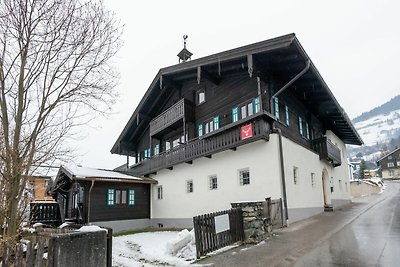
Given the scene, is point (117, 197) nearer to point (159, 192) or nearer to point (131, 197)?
point (131, 197)

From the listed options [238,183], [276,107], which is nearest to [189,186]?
[238,183]

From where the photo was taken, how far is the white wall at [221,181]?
1386cm

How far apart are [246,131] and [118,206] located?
10320 mm

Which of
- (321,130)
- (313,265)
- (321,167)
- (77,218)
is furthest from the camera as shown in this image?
(321,130)

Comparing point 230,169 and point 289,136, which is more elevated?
point 289,136

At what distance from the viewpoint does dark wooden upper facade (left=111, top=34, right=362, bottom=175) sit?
47.4 ft

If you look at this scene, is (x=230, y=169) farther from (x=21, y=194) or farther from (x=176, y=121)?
(x=21, y=194)

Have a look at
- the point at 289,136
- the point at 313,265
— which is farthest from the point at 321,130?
the point at 313,265

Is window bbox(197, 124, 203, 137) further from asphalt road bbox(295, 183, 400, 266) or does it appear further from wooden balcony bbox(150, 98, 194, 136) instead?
asphalt road bbox(295, 183, 400, 266)

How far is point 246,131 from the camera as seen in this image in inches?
561

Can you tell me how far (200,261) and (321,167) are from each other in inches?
553

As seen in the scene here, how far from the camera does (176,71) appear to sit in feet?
64.8

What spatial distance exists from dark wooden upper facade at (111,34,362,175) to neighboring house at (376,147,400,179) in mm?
68367

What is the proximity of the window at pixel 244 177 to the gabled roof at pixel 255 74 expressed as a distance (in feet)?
15.8
